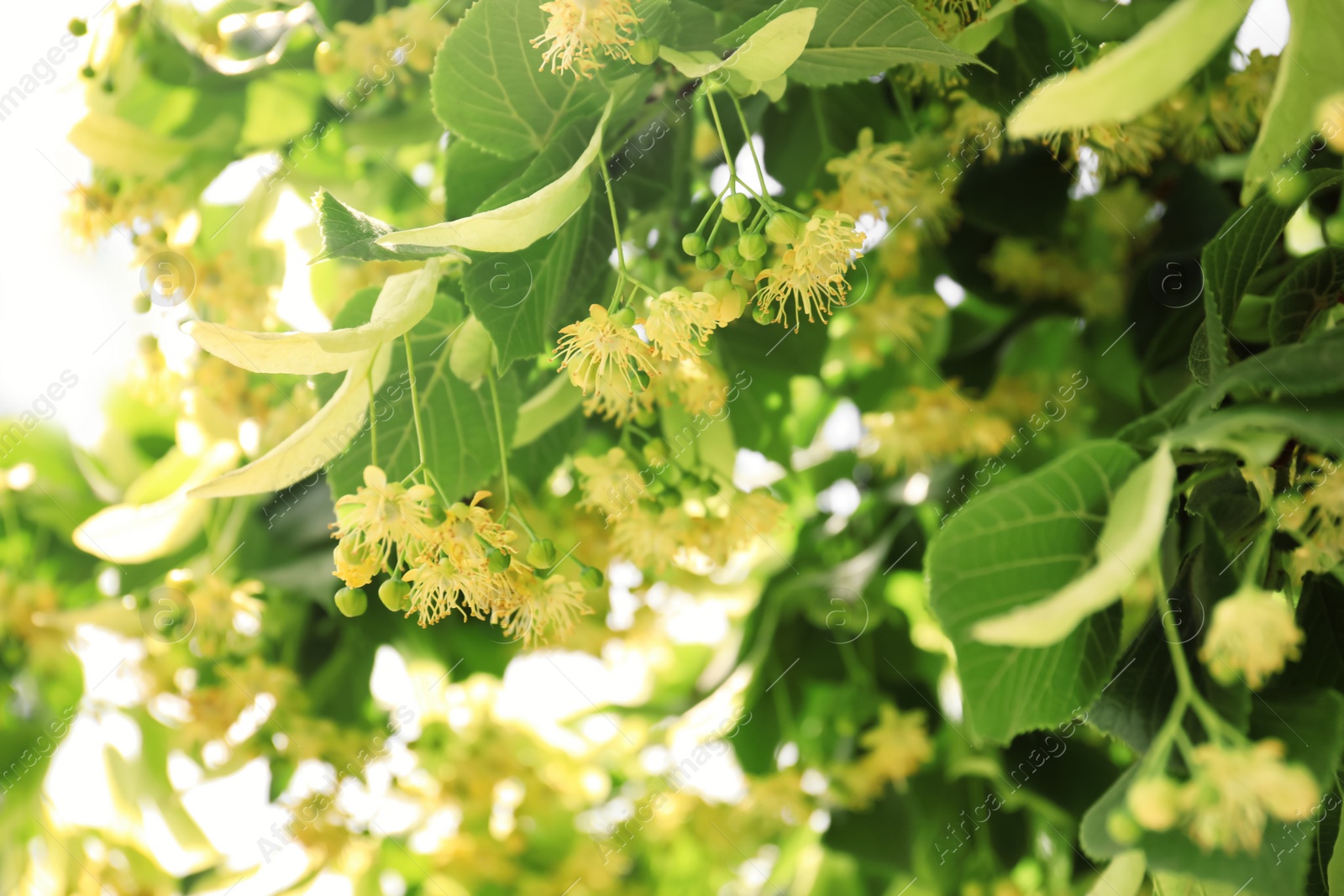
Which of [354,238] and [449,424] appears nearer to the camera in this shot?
[354,238]

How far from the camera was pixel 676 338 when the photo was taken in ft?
1.32

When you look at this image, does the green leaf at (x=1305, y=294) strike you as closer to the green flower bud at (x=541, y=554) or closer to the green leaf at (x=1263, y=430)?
the green leaf at (x=1263, y=430)

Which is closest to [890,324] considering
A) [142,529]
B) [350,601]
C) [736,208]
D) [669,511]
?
[669,511]

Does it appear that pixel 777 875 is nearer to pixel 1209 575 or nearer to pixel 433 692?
pixel 433 692

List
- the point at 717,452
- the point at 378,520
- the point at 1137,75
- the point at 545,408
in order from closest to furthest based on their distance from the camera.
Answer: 1. the point at 1137,75
2. the point at 378,520
3. the point at 545,408
4. the point at 717,452

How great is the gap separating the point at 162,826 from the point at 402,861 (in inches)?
9.3

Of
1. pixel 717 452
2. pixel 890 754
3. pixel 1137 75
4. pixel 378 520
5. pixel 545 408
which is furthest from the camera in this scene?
pixel 890 754

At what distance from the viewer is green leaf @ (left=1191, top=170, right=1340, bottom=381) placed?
1.24 feet

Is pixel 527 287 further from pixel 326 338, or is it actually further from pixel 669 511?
pixel 669 511

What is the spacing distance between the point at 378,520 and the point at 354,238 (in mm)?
114

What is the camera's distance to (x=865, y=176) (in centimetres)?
55

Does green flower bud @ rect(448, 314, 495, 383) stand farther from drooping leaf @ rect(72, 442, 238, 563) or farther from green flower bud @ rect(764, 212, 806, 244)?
drooping leaf @ rect(72, 442, 238, 563)

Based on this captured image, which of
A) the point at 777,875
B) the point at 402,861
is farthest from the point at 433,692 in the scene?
the point at 777,875

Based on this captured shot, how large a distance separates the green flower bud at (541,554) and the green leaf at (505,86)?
186 mm
